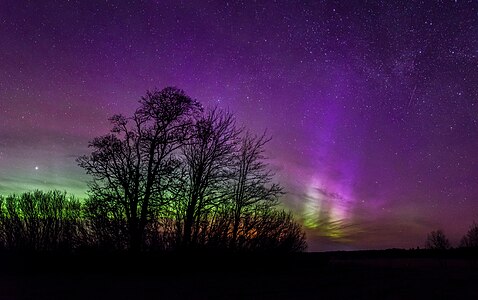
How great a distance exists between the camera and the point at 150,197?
76.5 ft

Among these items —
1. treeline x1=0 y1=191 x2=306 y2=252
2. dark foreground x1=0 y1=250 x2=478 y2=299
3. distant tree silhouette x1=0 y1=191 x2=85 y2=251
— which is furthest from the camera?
distant tree silhouette x1=0 y1=191 x2=85 y2=251

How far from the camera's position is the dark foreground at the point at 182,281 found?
10914 millimetres

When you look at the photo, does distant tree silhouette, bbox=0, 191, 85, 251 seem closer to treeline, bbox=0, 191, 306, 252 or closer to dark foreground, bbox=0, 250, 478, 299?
treeline, bbox=0, 191, 306, 252

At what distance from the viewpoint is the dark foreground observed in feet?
35.8

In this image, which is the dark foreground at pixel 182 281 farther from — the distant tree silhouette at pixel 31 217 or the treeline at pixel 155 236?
the distant tree silhouette at pixel 31 217

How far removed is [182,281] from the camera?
46.3 feet

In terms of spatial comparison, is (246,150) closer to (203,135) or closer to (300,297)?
Result: (203,135)

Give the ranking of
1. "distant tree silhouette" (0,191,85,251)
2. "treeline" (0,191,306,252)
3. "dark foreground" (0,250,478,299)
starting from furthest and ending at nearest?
"distant tree silhouette" (0,191,85,251)
"treeline" (0,191,306,252)
"dark foreground" (0,250,478,299)

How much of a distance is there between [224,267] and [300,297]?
8865mm

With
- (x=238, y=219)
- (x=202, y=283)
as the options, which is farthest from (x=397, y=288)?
(x=238, y=219)

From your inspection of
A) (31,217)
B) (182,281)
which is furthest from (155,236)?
(31,217)

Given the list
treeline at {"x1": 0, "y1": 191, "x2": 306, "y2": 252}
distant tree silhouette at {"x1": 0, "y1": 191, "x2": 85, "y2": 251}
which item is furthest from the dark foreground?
distant tree silhouette at {"x1": 0, "y1": 191, "x2": 85, "y2": 251}

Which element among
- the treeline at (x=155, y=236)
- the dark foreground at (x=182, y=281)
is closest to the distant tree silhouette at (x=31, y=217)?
the treeline at (x=155, y=236)

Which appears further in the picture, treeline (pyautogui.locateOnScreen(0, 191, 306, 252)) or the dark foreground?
treeline (pyautogui.locateOnScreen(0, 191, 306, 252))
